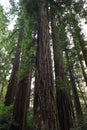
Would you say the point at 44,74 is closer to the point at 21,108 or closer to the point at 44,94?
the point at 44,94

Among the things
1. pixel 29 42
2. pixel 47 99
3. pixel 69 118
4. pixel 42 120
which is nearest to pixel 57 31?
pixel 29 42

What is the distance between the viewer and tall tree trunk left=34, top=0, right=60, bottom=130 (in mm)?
3068

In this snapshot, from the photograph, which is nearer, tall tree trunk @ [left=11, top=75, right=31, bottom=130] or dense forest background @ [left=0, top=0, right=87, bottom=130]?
dense forest background @ [left=0, top=0, right=87, bottom=130]

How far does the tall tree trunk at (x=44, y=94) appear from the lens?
3.07 m

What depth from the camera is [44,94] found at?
3.45 metres

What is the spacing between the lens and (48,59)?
4.17 m

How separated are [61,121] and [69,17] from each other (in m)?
4.27

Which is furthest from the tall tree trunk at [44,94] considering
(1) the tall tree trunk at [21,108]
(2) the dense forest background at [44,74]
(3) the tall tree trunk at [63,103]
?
(1) the tall tree trunk at [21,108]

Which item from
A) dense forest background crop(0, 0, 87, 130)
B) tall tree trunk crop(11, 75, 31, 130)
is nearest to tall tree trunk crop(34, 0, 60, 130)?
dense forest background crop(0, 0, 87, 130)

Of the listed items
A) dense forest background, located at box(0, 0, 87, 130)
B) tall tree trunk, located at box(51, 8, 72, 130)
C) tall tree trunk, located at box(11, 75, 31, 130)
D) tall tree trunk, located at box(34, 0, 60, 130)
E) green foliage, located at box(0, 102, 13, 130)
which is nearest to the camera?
tall tree trunk, located at box(34, 0, 60, 130)

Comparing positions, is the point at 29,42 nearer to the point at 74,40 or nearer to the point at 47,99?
the point at 47,99

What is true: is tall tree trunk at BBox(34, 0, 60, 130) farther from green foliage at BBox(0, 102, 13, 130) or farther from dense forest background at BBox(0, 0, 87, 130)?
green foliage at BBox(0, 102, 13, 130)

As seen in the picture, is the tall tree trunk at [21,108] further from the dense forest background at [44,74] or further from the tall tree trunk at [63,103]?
the tall tree trunk at [63,103]

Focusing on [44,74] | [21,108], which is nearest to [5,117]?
[21,108]
